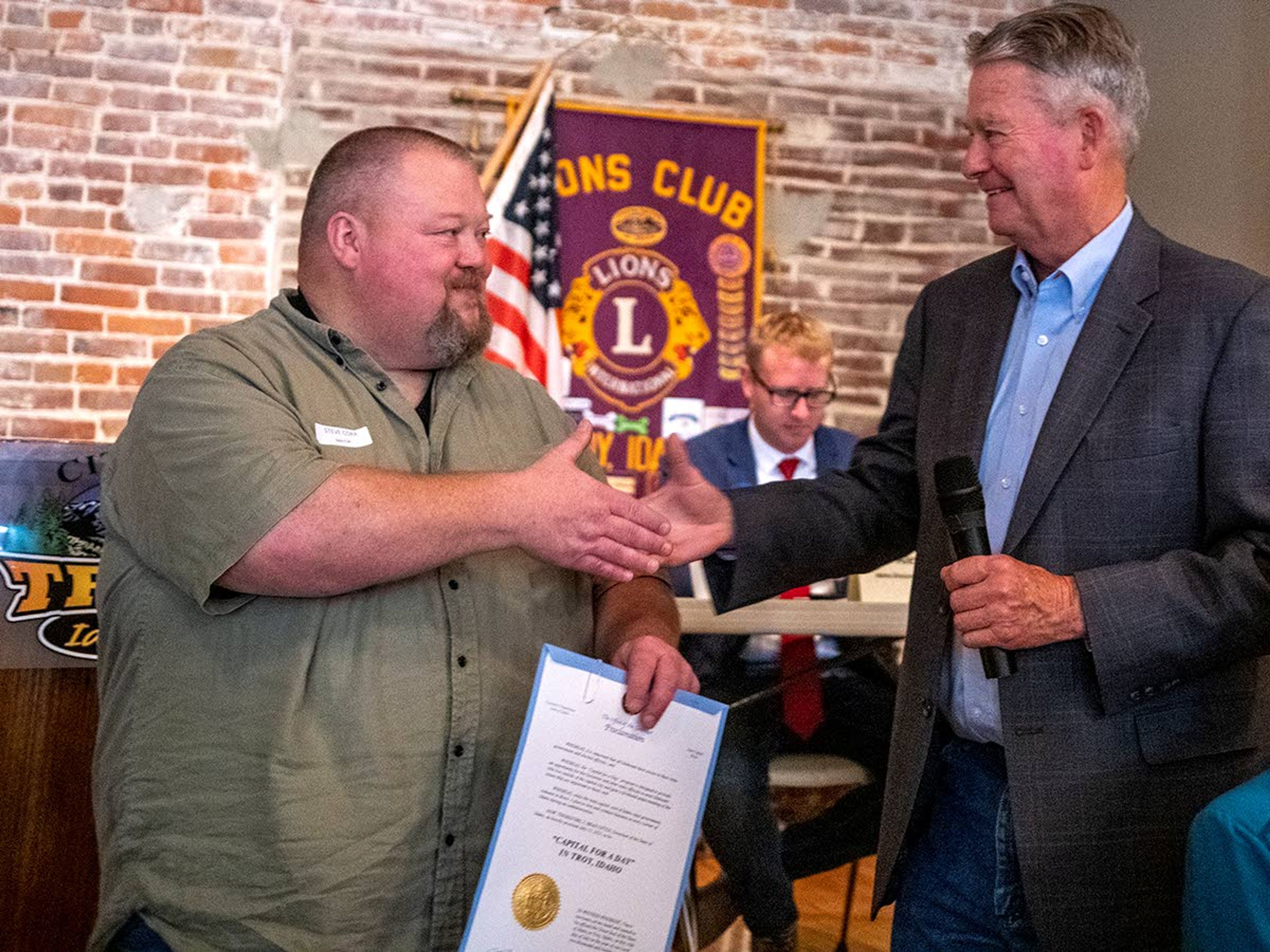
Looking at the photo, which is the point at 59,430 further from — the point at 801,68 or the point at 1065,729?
the point at 1065,729

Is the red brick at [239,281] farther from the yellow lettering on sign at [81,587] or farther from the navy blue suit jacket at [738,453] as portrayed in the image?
the yellow lettering on sign at [81,587]

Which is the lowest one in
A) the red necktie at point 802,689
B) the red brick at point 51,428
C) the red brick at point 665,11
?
the red necktie at point 802,689

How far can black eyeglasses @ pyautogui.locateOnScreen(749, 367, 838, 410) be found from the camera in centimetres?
436

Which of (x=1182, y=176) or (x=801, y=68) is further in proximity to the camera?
(x=801, y=68)

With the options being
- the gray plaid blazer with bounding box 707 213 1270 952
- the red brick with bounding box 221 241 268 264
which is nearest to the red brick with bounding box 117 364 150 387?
the red brick with bounding box 221 241 268 264

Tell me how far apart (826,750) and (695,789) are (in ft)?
6.58

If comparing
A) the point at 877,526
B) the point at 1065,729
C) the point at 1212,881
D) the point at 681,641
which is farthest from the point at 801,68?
the point at 1212,881

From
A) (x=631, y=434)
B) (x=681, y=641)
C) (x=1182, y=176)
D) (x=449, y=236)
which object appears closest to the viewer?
(x=449, y=236)

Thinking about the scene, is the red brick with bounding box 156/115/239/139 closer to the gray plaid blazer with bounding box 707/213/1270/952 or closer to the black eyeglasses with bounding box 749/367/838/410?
the black eyeglasses with bounding box 749/367/838/410

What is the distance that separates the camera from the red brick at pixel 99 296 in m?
5.08

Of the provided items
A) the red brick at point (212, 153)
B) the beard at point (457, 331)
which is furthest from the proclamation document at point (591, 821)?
the red brick at point (212, 153)

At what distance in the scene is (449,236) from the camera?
2023 millimetres

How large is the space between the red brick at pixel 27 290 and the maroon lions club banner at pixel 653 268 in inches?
75.7

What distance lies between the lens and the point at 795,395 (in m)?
4.36
